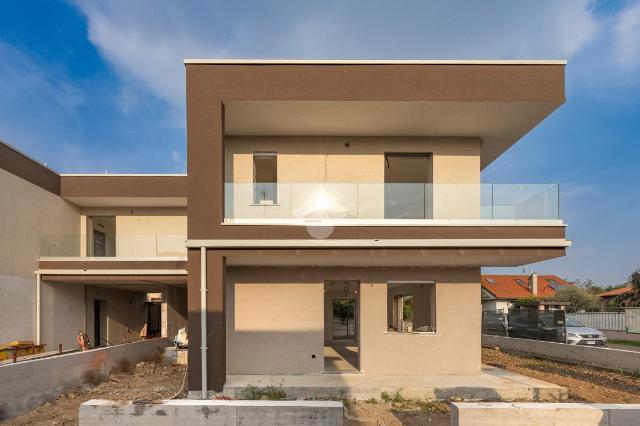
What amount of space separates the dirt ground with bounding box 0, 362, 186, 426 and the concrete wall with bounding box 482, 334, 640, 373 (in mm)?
11530

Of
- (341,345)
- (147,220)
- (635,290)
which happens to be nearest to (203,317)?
(341,345)

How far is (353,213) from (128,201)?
1173 centimetres

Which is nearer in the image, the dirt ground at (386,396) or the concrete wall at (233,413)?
the concrete wall at (233,413)

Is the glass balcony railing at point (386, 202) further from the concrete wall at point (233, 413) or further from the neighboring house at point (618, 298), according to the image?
the neighboring house at point (618, 298)

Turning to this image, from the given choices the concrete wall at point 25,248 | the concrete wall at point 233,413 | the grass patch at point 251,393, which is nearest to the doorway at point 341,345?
the grass patch at point 251,393

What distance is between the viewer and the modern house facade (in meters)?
8.03

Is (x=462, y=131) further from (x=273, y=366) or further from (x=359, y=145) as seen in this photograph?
(x=273, y=366)

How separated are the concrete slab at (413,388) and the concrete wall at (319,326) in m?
0.56

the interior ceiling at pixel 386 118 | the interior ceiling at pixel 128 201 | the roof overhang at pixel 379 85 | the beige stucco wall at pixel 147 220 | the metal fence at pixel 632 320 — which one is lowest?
the metal fence at pixel 632 320

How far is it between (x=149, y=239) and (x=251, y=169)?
676 cm

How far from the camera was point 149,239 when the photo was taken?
14289mm

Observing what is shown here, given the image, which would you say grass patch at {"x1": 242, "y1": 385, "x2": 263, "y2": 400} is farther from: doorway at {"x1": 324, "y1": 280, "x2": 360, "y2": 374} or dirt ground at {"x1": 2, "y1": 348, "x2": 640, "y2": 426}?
doorway at {"x1": 324, "y1": 280, "x2": 360, "y2": 374}

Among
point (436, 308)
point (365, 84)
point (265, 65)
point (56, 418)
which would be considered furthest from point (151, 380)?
point (365, 84)

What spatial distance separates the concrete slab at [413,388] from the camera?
795cm
